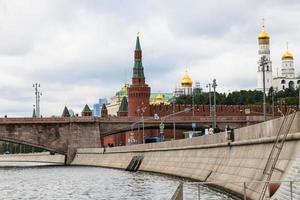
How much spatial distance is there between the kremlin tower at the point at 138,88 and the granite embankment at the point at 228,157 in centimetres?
7455

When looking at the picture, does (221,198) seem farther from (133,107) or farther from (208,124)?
(133,107)

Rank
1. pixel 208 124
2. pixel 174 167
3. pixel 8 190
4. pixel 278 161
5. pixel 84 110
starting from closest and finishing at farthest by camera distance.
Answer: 1. pixel 278 161
2. pixel 8 190
3. pixel 174 167
4. pixel 208 124
5. pixel 84 110

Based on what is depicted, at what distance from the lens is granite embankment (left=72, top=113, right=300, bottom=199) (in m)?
25.5

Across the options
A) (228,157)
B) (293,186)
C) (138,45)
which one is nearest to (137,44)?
(138,45)

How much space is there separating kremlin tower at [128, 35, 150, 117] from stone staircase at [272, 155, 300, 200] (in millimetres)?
124462

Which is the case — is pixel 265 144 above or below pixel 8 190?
above

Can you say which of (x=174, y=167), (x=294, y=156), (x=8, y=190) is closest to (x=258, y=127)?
(x=294, y=156)

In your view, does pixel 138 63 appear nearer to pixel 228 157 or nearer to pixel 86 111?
pixel 86 111

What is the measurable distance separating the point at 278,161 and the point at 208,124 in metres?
93.5

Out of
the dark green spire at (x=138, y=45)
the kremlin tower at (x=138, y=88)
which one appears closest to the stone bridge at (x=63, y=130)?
the kremlin tower at (x=138, y=88)

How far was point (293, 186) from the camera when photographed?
70.6 feet

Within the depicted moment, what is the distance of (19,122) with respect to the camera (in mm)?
105062

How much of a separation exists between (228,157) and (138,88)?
370ft

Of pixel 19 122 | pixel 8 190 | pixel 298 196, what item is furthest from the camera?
pixel 19 122
